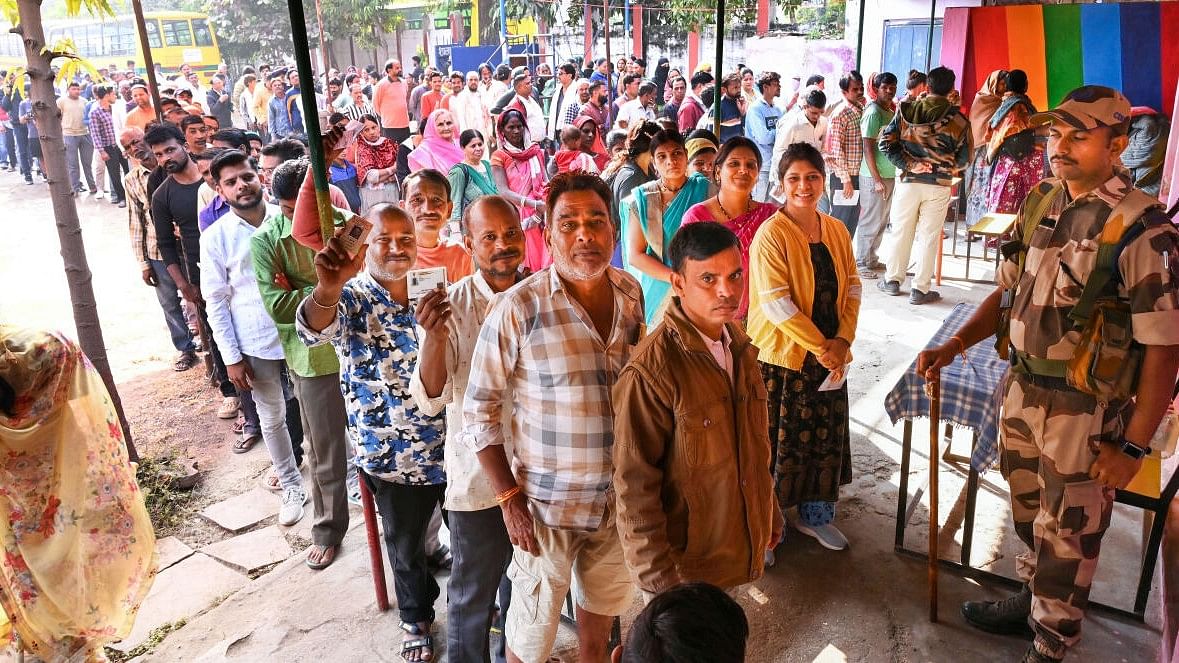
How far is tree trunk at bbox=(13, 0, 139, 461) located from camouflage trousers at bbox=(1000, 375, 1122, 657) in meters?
4.22

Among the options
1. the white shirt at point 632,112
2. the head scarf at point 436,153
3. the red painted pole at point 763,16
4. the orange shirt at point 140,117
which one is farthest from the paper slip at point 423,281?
the red painted pole at point 763,16

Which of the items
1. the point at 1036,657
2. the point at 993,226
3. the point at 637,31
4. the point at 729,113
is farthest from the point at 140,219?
the point at 637,31

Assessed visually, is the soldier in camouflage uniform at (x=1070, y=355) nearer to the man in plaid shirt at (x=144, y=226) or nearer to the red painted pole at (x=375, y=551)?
the red painted pole at (x=375, y=551)

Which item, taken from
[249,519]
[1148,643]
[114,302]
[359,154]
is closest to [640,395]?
[1148,643]

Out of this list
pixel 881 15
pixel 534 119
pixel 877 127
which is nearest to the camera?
pixel 877 127

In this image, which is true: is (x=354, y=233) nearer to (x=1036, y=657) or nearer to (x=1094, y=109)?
(x=1094, y=109)

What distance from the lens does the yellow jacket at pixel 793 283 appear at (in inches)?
125

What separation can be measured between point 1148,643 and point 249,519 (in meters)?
4.33

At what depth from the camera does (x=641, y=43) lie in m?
18.5

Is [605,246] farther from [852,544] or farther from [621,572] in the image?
[852,544]

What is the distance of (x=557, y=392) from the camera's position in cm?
225

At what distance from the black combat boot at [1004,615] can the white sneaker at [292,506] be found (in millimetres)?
3378

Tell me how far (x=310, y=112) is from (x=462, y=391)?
0.96m

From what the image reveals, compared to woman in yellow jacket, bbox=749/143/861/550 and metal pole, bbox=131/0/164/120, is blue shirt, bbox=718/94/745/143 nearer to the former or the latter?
metal pole, bbox=131/0/164/120
